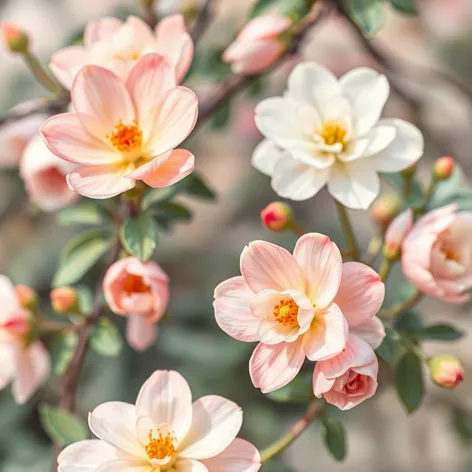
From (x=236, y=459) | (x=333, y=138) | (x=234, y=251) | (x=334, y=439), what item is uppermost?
(x=333, y=138)

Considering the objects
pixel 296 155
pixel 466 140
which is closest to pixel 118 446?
pixel 296 155

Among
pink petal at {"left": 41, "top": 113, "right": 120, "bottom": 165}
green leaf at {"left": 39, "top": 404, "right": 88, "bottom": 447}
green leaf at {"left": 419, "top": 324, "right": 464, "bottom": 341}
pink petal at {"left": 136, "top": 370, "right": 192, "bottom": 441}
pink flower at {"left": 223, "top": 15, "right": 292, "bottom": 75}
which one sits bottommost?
green leaf at {"left": 419, "top": 324, "right": 464, "bottom": 341}

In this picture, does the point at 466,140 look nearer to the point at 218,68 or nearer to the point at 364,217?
the point at 364,217

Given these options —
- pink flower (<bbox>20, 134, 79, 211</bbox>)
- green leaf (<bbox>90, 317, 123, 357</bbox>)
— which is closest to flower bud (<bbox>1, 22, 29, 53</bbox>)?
pink flower (<bbox>20, 134, 79, 211</bbox>)

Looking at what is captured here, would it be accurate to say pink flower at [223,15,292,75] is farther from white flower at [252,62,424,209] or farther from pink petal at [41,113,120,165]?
pink petal at [41,113,120,165]

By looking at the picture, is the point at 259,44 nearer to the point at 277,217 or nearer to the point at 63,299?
the point at 277,217

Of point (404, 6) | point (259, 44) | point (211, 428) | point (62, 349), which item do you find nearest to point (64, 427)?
point (62, 349)

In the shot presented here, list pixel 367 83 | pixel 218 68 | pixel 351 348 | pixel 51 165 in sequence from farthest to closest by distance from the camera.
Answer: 1. pixel 218 68
2. pixel 51 165
3. pixel 367 83
4. pixel 351 348
